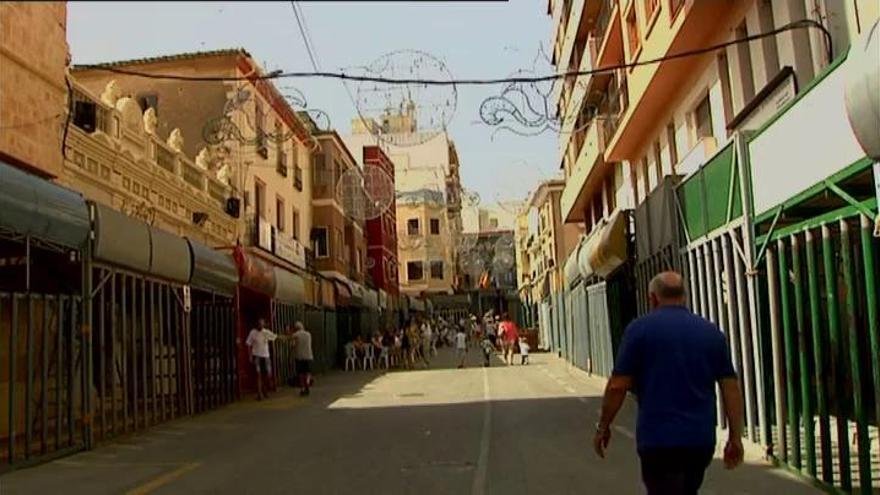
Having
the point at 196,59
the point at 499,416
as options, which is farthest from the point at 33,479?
the point at 196,59

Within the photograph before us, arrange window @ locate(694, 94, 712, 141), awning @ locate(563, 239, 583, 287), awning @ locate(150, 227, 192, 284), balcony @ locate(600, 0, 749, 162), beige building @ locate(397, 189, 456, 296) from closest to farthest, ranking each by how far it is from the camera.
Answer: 1. awning @ locate(150, 227, 192, 284)
2. balcony @ locate(600, 0, 749, 162)
3. window @ locate(694, 94, 712, 141)
4. awning @ locate(563, 239, 583, 287)
5. beige building @ locate(397, 189, 456, 296)

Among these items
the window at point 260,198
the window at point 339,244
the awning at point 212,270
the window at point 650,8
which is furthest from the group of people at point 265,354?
the window at point 339,244

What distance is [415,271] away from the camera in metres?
75.9

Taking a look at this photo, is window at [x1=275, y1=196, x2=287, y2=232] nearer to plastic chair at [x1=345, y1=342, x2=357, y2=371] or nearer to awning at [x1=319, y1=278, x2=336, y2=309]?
awning at [x1=319, y1=278, x2=336, y2=309]

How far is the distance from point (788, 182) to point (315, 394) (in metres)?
15.2

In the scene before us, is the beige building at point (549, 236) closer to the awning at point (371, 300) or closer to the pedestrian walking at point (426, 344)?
the pedestrian walking at point (426, 344)

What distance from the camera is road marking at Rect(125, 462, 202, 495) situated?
8969 mm

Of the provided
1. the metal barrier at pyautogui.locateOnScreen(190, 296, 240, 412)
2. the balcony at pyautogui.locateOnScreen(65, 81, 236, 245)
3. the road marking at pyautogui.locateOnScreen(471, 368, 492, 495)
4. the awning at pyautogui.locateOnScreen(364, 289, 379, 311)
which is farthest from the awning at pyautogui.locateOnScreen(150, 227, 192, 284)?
the awning at pyautogui.locateOnScreen(364, 289, 379, 311)

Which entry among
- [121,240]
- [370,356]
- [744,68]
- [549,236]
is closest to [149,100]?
[370,356]

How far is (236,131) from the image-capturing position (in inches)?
912

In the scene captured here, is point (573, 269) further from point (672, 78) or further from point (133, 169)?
point (133, 169)

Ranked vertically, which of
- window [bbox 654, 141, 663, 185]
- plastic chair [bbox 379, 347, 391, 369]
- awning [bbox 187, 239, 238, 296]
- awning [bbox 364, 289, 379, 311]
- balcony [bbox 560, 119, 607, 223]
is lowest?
plastic chair [bbox 379, 347, 391, 369]

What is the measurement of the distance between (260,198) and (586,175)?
34.9 feet

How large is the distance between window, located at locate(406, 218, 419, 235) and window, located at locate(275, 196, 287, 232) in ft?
130
